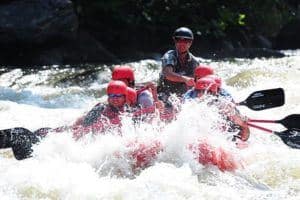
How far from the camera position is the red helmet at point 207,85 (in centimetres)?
706

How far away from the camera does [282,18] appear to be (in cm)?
2008

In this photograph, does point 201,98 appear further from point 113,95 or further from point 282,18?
point 282,18

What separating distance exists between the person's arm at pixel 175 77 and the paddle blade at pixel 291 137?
1315mm

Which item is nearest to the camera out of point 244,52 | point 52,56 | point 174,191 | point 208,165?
point 174,191

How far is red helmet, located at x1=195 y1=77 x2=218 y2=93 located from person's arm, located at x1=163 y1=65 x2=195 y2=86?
0.81m

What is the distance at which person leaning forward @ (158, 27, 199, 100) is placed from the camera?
8.47 metres

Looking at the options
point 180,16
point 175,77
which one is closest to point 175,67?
point 175,77

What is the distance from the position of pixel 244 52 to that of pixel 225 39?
5.52 feet

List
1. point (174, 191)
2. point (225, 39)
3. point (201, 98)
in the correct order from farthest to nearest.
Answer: point (225, 39) < point (201, 98) < point (174, 191)

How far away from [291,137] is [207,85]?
1217 millimetres

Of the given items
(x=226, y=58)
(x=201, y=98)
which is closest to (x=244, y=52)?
(x=226, y=58)

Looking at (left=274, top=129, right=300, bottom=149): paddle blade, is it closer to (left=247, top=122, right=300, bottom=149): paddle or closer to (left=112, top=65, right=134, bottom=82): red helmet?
(left=247, top=122, right=300, bottom=149): paddle

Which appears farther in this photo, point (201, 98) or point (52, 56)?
point (52, 56)

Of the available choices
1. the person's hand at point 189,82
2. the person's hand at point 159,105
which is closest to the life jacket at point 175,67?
the person's hand at point 189,82
